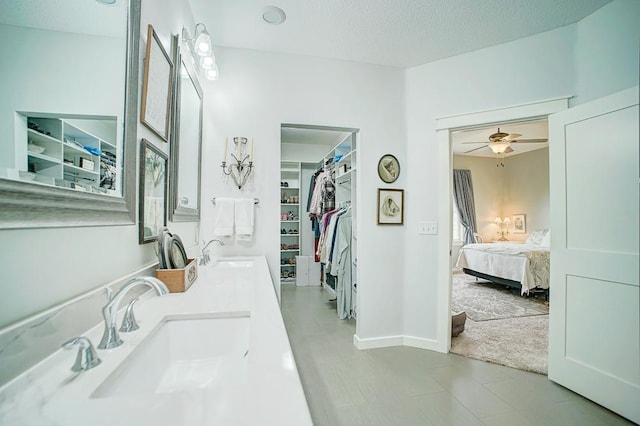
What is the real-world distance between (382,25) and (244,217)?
186 centimetres

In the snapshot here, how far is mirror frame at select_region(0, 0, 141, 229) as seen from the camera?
468 mm

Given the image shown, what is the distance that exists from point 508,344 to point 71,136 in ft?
11.0

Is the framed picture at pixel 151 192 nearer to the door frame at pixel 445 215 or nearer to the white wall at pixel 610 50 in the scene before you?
the white wall at pixel 610 50

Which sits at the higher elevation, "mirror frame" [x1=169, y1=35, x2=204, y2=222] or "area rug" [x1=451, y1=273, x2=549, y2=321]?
"mirror frame" [x1=169, y1=35, x2=204, y2=222]

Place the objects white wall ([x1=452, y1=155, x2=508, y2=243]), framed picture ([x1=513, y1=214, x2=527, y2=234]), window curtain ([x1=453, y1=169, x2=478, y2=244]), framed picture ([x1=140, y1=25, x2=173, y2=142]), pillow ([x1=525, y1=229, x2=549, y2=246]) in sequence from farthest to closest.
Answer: white wall ([x1=452, y1=155, x2=508, y2=243])
window curtain ([x1=453, y1=169, x2=478, y2=244])
framed picture ([x1=513, y1=214, x2=527, y2=234])
pillow ([x1=525, y1=229, x2=549, y2=246])
framed picture ([x1=140, y1=25, x2=173, y2=142])

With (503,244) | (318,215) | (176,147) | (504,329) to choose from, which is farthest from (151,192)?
(503,244)

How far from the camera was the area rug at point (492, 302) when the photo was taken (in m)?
3.24

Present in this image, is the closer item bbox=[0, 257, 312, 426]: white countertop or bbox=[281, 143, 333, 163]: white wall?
bbox=[0, 257, 312, 426]: white countertop

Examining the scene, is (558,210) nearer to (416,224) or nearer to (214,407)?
(214,407)

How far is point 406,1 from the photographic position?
1.70 metres

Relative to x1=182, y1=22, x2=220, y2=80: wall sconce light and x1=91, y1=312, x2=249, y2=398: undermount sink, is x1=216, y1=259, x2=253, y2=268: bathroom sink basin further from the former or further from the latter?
x1=182, y1=22, x2=220, y2=80: wall sconce light

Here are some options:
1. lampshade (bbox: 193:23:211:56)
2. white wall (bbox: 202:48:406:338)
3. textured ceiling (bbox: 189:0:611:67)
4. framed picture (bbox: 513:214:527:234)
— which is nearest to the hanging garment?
white wall (bbox: 202:48:406:338)

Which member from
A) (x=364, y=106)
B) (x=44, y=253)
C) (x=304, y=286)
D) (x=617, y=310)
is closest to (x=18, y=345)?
(x=44, y=253)

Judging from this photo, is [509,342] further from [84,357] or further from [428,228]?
[84,357]
